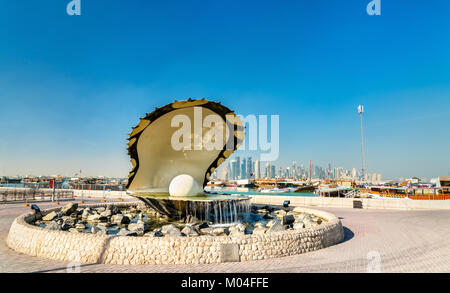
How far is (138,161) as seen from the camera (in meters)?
14.3

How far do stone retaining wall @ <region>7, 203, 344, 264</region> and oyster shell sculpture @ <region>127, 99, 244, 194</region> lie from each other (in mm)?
6488

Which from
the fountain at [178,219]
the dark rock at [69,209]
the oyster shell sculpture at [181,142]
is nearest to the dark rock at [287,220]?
the fountain at [178,219]

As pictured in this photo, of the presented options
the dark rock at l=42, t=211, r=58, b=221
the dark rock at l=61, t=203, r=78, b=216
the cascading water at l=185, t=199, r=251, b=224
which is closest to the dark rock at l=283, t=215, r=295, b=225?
the cascading water at l=185, t=199, r=251, b=224

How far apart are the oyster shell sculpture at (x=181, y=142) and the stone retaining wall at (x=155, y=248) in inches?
255

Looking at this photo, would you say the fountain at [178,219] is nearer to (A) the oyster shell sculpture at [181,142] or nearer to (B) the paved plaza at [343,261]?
(A) the oyster shell sculpture at [181,142]

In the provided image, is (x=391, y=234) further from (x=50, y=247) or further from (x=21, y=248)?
(x=21, y=248)

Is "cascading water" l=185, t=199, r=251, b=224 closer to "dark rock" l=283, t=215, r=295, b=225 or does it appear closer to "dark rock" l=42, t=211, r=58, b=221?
"dark rock" l=283, t=215, r=295, b=225

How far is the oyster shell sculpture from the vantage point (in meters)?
14.0

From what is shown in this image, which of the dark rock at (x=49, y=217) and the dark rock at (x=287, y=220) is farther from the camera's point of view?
the dark rock at (x=49, y=217)

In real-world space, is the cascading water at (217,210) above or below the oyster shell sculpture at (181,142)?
below

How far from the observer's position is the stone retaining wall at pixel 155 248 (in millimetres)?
6770

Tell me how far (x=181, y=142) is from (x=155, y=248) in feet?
33.3

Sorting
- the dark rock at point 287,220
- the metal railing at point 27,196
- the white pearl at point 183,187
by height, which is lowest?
the metal railing at point 27,196
